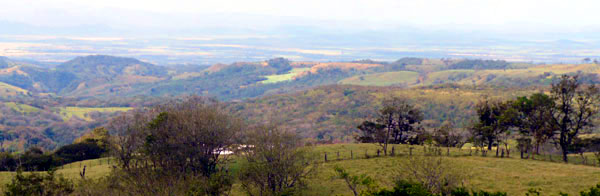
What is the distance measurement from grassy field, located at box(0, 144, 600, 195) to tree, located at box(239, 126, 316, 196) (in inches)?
125

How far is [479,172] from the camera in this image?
140ft

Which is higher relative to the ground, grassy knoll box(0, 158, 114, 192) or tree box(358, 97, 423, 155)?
tree box(358, 97, 423, 155)

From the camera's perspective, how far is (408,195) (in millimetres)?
27688

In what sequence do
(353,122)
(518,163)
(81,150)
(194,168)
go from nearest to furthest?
(194,168) < (518,163) < (81,150) < (353,122)

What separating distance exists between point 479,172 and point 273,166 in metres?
21.0

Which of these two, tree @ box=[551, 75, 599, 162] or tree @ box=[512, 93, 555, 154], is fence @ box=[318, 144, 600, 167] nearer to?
tree @ box=[551, 75, 599, 162]

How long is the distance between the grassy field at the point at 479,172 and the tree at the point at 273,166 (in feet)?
10.4

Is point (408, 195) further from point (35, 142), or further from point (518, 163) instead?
point (35, 142)

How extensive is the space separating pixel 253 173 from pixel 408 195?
45.4ft

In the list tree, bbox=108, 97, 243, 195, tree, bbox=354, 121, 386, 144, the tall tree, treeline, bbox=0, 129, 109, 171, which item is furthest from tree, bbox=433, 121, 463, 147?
treeline, bbox=0, 129, 109, 171

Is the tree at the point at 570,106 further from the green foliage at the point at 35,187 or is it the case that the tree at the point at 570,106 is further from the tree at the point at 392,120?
the green foliage at the point at 35,187

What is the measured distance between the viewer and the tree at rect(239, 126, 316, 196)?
119 feet

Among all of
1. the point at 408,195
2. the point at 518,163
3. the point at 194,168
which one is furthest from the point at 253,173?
the point at 518,163

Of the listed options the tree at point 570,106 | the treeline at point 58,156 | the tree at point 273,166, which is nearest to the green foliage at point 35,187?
the tree at point 273,166
